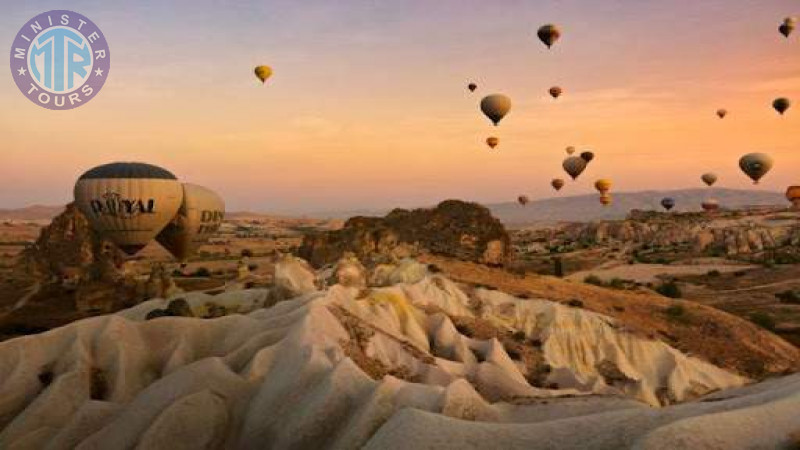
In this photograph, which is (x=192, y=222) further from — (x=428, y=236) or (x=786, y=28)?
(x=786, y=28)

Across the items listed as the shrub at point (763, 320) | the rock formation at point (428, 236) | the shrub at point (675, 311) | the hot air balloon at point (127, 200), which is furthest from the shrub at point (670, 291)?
the hot air balloon at point (127, 200)

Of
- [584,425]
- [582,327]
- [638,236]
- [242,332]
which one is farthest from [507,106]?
[638,236]

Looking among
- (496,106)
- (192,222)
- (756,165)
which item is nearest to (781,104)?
(756,165)

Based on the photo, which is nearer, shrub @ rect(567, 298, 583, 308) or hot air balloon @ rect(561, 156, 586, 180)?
shrub @ rect(567, 298, 583, 308)

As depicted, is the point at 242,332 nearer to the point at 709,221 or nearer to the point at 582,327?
the point at 582,327

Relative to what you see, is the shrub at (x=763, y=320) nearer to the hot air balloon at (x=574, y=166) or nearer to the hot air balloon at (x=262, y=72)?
the hot air balloon at (x=574, y=166)

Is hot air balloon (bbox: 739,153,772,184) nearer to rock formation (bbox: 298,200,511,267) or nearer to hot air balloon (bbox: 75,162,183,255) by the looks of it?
rock formation (bbox: 298,200,511,267)

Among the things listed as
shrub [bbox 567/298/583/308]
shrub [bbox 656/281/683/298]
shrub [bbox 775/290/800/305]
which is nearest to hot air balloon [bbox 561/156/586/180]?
shrub [bbox 656/281/683/298]

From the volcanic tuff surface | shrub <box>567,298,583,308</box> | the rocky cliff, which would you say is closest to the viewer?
the volcanic tuff surface
